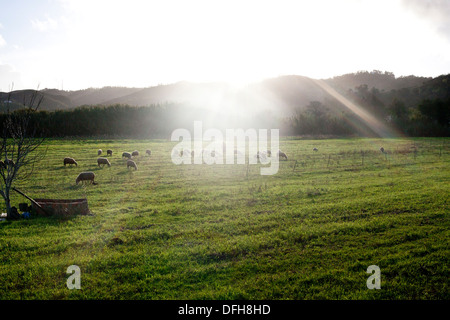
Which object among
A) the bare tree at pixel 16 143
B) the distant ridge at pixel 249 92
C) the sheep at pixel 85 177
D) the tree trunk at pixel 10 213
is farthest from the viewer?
the distant ridge at pixel 249 92

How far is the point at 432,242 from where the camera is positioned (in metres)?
7.89

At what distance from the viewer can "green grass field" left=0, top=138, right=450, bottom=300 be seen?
20.2 ft

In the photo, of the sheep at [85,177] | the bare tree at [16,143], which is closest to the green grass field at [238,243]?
the sheep at [85,177]

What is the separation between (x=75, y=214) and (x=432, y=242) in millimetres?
12482

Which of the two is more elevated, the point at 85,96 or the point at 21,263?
the point at 85,96

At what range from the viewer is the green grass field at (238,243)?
615cm

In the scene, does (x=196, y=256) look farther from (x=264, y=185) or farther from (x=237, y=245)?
(x=264, y=185)

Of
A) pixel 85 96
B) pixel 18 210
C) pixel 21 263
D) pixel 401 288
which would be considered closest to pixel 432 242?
pixel 401 288

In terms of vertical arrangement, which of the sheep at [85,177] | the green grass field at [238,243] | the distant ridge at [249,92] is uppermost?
the distant ridge at [249,92]

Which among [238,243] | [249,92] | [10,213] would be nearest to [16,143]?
[10,213]

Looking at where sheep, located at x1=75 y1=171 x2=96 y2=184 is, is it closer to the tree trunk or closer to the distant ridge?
the tree trunk

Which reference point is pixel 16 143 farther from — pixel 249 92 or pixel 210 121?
pixel 249 92

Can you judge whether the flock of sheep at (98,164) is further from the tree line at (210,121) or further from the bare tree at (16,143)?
the tree line at (210,121)

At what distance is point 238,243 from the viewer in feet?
27.3
